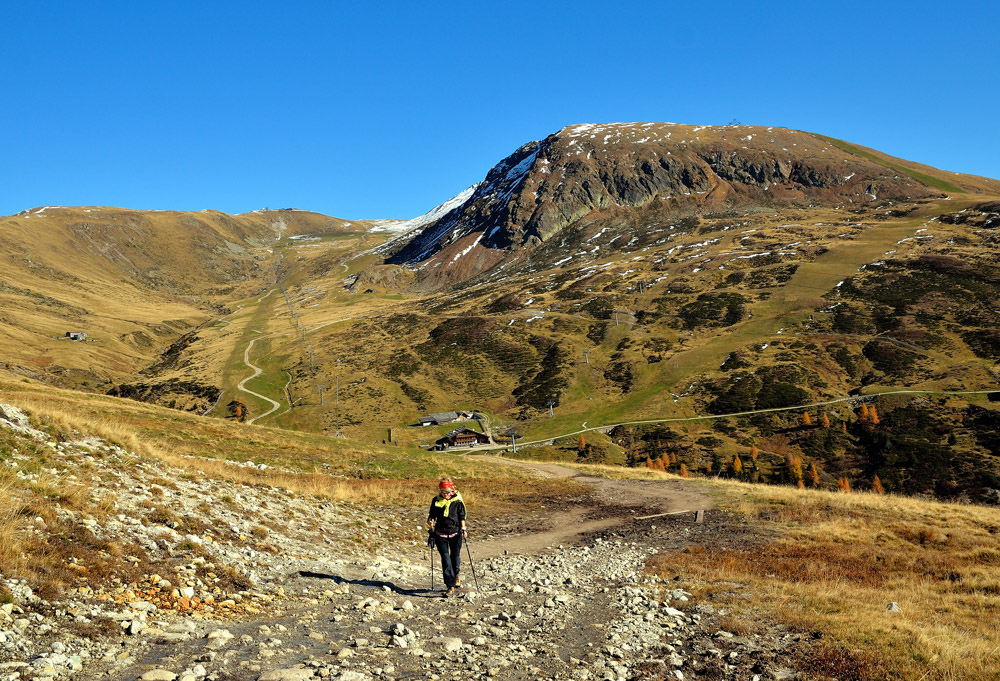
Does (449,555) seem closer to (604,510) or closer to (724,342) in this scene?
(604,510)

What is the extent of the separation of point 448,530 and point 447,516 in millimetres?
361

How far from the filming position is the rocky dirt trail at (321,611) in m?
8.10

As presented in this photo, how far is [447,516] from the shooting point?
587 inches

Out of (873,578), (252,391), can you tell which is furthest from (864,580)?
(252,391)

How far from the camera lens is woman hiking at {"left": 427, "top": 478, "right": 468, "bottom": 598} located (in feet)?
47.4

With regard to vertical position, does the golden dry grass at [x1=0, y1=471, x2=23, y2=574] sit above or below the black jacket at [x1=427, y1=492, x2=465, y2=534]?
above

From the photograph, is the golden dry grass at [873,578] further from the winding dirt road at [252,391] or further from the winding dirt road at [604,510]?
the winding dirt road at [252,391]

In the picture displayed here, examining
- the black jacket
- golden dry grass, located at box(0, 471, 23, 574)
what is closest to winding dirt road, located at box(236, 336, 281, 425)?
the black jacket

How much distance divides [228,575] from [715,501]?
28.5 metres

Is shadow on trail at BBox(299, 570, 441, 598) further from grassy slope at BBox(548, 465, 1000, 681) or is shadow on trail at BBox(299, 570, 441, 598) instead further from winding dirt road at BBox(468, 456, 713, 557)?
winding dirt road at BBox(468, 456, 713, 557)

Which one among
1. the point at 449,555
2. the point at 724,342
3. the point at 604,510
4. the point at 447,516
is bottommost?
the point at 604,510

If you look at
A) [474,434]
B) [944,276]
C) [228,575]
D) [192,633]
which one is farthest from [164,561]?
[944,276]

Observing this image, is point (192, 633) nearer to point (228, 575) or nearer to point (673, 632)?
point (228, 575)

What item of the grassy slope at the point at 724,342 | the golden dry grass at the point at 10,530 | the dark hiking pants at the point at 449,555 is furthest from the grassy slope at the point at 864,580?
the grassy slope at the point at 724,342
